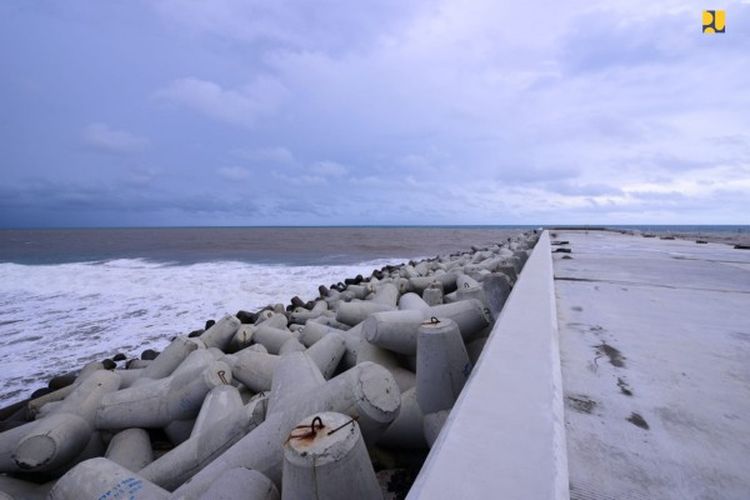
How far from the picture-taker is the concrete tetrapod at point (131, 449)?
240cm

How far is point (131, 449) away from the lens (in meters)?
2.52

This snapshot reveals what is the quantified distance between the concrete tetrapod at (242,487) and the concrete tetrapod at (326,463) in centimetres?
17

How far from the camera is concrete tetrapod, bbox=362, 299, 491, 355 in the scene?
8.24 feet

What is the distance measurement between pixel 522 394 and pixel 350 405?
0.71 meters

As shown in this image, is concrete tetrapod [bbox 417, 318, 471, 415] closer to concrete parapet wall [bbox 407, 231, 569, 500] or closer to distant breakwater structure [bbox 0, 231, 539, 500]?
distant breakwater structure [bbox 0, 231, 539, 500]

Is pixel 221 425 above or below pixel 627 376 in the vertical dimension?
below

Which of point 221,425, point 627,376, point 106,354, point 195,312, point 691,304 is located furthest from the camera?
point 195,312

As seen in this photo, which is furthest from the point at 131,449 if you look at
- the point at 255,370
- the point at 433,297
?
the point at 433,297

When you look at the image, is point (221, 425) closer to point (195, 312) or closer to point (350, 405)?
point (350, 405)

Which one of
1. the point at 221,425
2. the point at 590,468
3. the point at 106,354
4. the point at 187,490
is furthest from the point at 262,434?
the point at 106,354

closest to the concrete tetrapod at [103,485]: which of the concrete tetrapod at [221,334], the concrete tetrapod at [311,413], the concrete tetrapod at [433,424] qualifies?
the concrete tetrapod at [311,413]

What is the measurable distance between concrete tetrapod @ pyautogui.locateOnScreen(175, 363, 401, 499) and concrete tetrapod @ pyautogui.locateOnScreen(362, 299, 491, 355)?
0.83m

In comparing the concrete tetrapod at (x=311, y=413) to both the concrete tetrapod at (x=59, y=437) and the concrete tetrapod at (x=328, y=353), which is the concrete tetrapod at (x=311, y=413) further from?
the concrete tetrapod at (x=59, y=437)

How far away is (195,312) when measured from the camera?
26.1 ft
